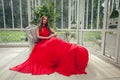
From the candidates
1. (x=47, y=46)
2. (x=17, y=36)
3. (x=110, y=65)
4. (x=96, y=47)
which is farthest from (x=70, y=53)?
(x=17, y=36)

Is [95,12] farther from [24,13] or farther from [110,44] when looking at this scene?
[24,13]

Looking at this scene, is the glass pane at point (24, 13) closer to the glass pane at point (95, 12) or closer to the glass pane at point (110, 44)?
the glass pane at point (95, 12)

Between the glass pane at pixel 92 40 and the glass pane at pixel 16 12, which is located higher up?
the glass pane at pixel 16 12

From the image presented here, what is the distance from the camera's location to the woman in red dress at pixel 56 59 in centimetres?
256

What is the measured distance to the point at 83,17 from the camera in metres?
5.26

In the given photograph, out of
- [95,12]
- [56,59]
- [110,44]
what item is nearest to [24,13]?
[95,12]

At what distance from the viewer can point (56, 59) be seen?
2705 millimetres

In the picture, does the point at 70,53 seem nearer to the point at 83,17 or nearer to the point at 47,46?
the point at 47,46

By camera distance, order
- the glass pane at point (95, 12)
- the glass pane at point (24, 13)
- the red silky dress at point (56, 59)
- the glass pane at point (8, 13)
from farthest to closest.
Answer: the glass pane at point (24, 13) < the glass pane at point (8, 13) < the glass pane at point (95, 12) < the red silky dress at point (56, 59)

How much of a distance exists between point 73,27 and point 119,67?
10.4 feet

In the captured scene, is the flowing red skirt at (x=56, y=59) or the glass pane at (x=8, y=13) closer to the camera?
the flowing red skirt at (x=56, y=59)

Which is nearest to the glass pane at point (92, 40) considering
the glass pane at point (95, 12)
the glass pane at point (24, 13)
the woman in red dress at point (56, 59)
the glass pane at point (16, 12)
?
the glass pane at point (95, 12)

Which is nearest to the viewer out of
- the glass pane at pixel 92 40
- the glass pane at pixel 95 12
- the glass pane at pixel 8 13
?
the glass pane at pixel 92 40

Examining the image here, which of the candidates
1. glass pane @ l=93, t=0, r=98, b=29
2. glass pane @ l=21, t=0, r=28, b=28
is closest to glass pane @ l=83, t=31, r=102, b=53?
glass pane @ l=93, t=0, r=98, b=29
